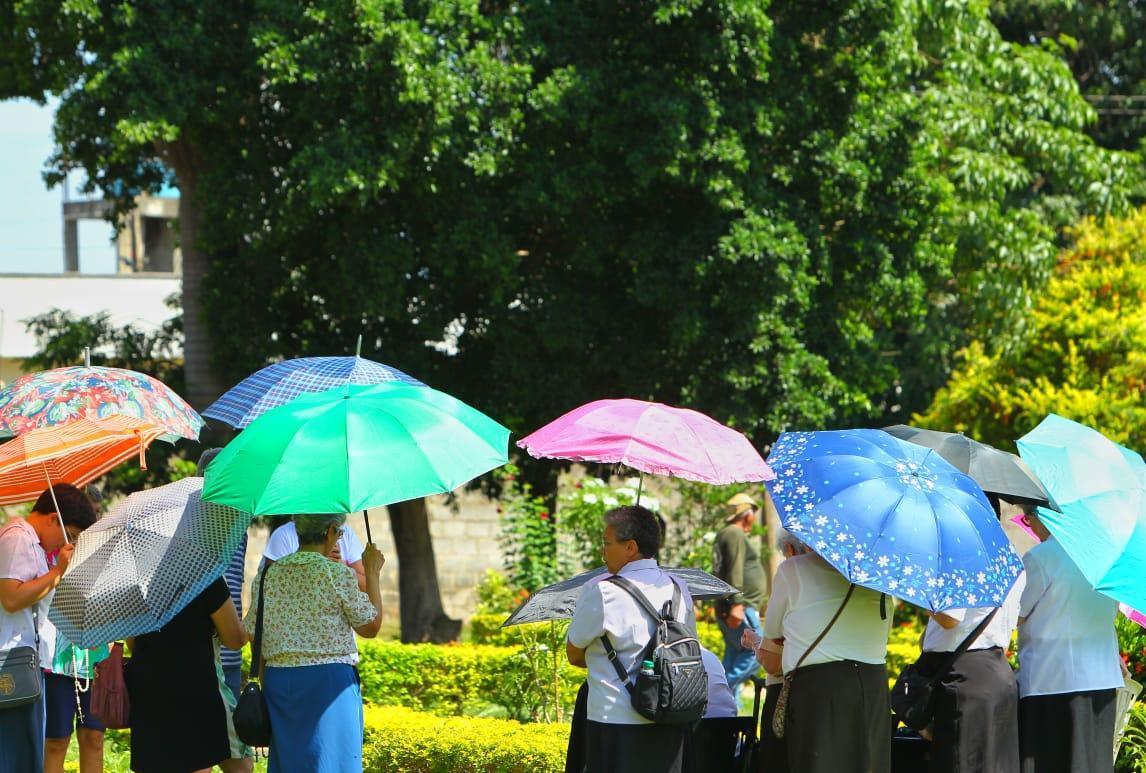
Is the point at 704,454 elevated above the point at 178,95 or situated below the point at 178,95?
below

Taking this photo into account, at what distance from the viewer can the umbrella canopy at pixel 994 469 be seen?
5.38 m

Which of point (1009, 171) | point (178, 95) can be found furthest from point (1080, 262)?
point (178, 95)

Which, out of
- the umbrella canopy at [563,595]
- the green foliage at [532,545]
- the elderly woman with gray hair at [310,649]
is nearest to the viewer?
the elderly woman with gray hair at [310,649]

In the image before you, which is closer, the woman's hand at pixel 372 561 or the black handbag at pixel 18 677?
the woman's hand at pixel 372 561

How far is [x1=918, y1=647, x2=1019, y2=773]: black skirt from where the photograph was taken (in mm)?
5199

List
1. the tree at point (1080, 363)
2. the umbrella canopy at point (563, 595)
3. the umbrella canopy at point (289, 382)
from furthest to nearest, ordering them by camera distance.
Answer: the tree at point (1080, 363), the umbrella canopy at point (289, 382), the umbrella canopy at point (563, 595)

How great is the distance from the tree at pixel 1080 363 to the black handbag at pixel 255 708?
9.02m

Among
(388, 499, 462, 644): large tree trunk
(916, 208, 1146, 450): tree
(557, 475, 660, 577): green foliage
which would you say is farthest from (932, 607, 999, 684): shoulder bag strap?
(388, 499, 462, 644): large tree trunk

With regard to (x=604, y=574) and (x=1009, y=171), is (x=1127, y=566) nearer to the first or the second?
(x=604, y=574)

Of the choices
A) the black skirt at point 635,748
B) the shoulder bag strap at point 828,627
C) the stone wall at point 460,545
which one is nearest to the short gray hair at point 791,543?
the shoulder bag strap at point 828,627

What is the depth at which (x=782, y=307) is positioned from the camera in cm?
1276

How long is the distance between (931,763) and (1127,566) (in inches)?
43.7

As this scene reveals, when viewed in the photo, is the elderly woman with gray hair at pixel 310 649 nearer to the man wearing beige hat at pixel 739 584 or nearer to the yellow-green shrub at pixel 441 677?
the yellow-green shrub at pixel 441 677

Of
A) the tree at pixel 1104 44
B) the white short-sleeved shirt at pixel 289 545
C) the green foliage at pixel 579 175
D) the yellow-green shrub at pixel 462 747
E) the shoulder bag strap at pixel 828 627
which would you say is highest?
the tree at pixel 1104 44
